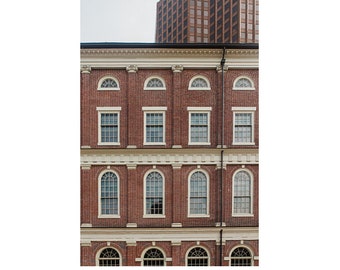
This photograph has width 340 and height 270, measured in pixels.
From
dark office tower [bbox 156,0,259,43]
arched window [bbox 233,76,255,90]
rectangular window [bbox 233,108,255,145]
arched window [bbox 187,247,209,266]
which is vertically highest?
dark office tower [bbox 156,0,259,43]

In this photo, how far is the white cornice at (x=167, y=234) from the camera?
751 centimetres

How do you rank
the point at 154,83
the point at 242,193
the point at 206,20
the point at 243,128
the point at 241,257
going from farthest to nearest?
the point at 206,20, the point at 154,83, the point at 243,128, the point at 242,193, the point at 241,257

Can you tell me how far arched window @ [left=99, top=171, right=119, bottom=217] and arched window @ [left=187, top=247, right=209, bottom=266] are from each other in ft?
7.43

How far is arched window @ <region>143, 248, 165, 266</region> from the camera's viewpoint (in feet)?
25.3

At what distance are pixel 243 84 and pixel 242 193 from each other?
9.30 feet

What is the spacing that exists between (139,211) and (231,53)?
15.7ft

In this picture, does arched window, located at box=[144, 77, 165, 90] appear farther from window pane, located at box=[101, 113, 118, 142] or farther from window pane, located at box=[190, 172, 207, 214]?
window pane, located at box=[190, 172, 207, 214]

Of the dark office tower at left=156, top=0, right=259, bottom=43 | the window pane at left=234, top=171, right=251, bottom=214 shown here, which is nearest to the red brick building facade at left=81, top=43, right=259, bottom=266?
the window pane at left=234, top=171, right=251, bottom=214

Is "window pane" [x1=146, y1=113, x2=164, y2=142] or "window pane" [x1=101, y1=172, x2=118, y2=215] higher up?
"window pane" [x1=146, y1=113, x2=164, y2=142]

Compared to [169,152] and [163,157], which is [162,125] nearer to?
[169,152]

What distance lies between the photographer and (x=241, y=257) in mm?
7562

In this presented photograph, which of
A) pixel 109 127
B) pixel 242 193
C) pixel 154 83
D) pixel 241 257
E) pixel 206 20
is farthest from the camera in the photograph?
pixel 206 20

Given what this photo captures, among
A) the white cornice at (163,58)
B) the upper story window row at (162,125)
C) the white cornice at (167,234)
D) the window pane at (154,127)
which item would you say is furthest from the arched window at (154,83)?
the white cornice at (167,234)

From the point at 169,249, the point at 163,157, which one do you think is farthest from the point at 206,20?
the point at 169,249
